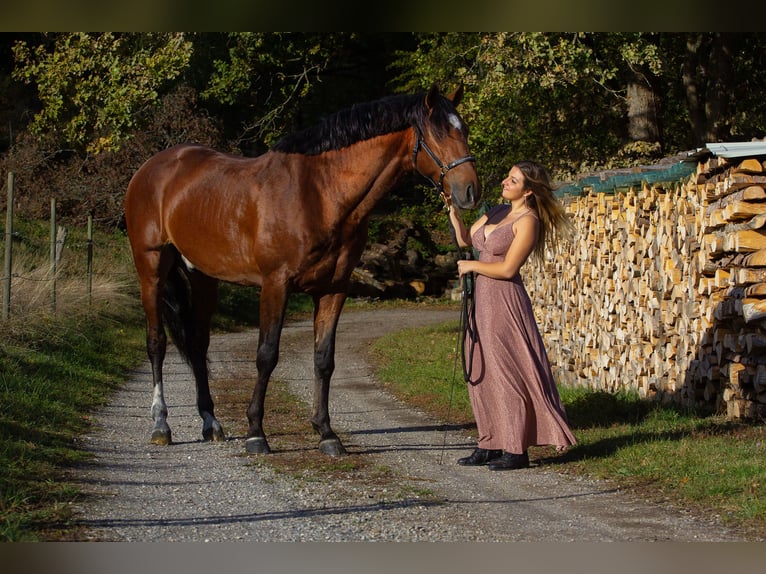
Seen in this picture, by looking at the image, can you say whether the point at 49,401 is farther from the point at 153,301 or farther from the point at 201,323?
the point at 201,323

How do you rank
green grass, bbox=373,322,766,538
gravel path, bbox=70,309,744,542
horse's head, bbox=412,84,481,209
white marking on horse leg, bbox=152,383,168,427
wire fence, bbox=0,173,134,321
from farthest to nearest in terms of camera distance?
wire fence, bbox=0,173,134,321, white marking on horse leg, bbox=152,383,168,427, horse's head, bbox=412,84,481,209, green grass, bbox=373,322,766,538, gravel path, bbox=70,309,744,542

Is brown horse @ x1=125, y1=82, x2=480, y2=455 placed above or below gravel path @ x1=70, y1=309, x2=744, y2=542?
above

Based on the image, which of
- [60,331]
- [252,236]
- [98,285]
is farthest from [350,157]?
[98,285]

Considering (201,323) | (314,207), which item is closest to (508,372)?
(314,207)

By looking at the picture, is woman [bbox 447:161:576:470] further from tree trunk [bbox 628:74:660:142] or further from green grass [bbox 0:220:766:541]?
tree trunk [bbox 628:74:660:142]

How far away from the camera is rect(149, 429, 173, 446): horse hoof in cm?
717

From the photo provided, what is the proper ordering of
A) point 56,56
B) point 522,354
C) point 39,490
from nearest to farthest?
point 39,490 < point 522,354 < point 56,56

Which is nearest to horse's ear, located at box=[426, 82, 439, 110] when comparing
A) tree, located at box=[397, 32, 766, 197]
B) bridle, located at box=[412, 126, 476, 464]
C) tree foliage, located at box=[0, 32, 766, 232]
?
bridle, located at box=[412, 126, 476, 464]

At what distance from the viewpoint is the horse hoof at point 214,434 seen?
741cm

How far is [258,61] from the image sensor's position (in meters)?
24.5

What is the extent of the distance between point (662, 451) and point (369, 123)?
9.96ft

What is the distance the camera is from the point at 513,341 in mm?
6441

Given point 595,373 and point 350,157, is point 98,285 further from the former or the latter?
point 350,157
